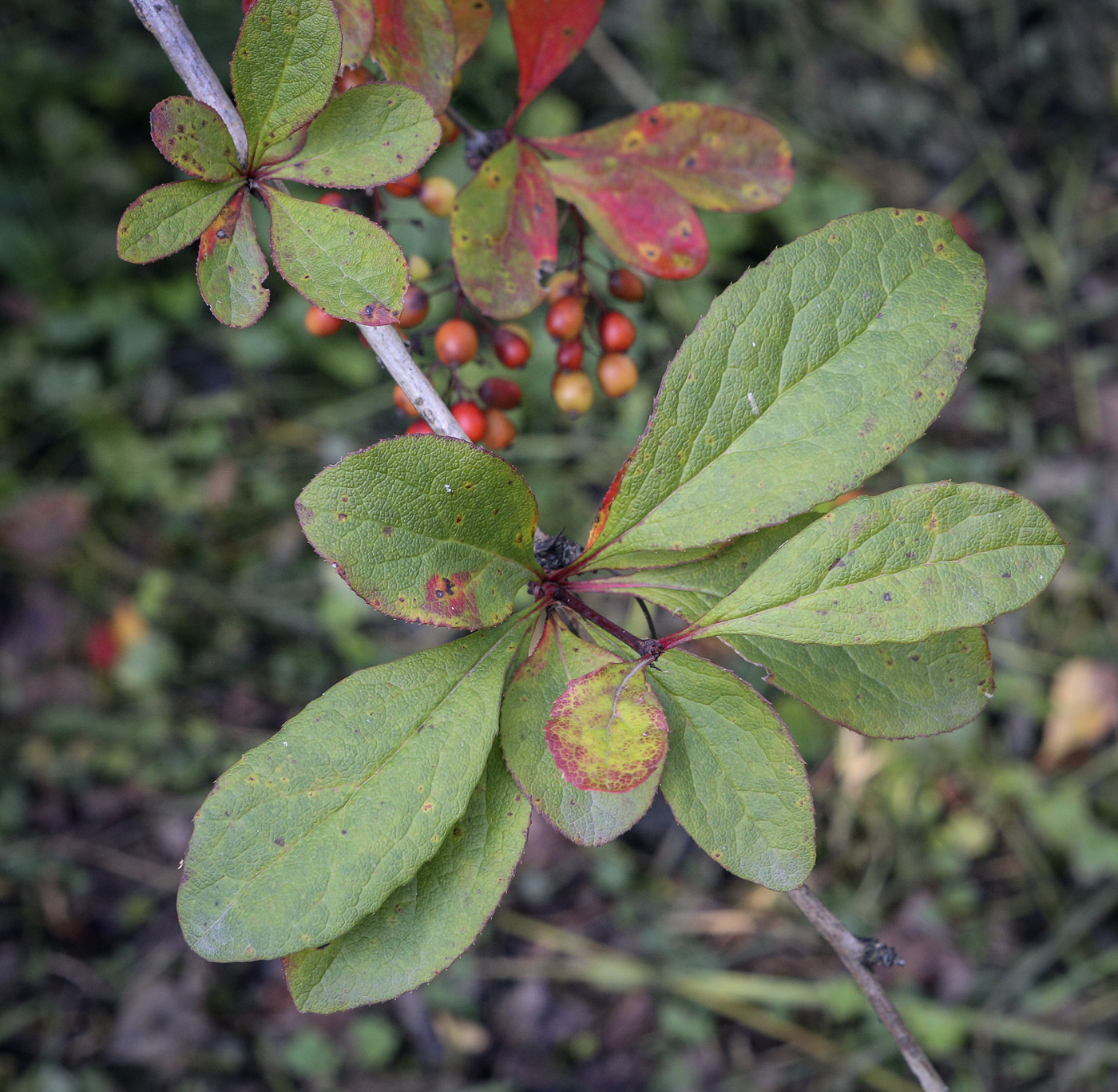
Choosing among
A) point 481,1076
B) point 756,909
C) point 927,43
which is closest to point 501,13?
point 927,43

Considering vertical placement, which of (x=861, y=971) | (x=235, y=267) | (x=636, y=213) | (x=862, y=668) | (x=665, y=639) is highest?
(x=235, y=267)

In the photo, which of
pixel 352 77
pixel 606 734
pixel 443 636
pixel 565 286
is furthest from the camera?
pixel 443 636

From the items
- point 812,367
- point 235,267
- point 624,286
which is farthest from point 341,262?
point 624,286

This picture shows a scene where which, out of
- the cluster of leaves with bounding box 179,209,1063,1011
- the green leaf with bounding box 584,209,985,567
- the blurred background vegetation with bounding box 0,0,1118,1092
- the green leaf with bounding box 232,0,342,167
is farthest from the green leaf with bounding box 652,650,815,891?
the blurred background vegetation with bounding box 0,0,1118,1092

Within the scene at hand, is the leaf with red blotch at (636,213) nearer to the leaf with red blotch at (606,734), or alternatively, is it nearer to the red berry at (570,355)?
the red berry at (570,355)

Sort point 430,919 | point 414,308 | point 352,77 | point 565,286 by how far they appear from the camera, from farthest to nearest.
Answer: point 565,286 → point 414,308 → point 352,77 → point 430,919

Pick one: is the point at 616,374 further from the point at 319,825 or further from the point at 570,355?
the point at 319,825
